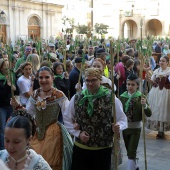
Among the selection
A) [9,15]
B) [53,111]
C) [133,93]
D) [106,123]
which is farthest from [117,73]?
[9,15]

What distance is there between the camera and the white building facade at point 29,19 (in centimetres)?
2928

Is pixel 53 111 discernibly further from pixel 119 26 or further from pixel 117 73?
pixel 119 26

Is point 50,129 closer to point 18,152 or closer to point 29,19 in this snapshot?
point 18,152

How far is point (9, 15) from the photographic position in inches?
1156

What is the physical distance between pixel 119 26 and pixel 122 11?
2189mm


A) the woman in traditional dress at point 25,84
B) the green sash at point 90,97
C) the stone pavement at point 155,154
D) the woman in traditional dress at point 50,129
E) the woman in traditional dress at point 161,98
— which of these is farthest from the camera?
the woman in traditional dress at point 161,98

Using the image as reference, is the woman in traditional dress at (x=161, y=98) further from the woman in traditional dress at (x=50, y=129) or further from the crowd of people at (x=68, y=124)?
A: the woman in traditional dress at (x=50, y=129)

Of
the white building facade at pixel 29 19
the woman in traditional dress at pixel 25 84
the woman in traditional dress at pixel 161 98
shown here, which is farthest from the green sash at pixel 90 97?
the white building facade at pixel 29 19

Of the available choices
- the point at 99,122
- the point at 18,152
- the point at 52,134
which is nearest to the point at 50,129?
the point at 52,134

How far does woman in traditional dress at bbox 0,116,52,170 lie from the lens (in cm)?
248

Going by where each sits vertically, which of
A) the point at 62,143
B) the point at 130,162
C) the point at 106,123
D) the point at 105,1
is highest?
the point at 105,1

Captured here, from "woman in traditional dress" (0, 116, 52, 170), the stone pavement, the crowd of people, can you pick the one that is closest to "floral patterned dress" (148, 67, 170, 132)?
the stone pavement

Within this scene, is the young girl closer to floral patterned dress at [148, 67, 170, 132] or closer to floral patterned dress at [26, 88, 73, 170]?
floral patterned dress at [26, 88, 73, 170]

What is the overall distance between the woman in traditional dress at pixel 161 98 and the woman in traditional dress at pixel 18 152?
501 cm
